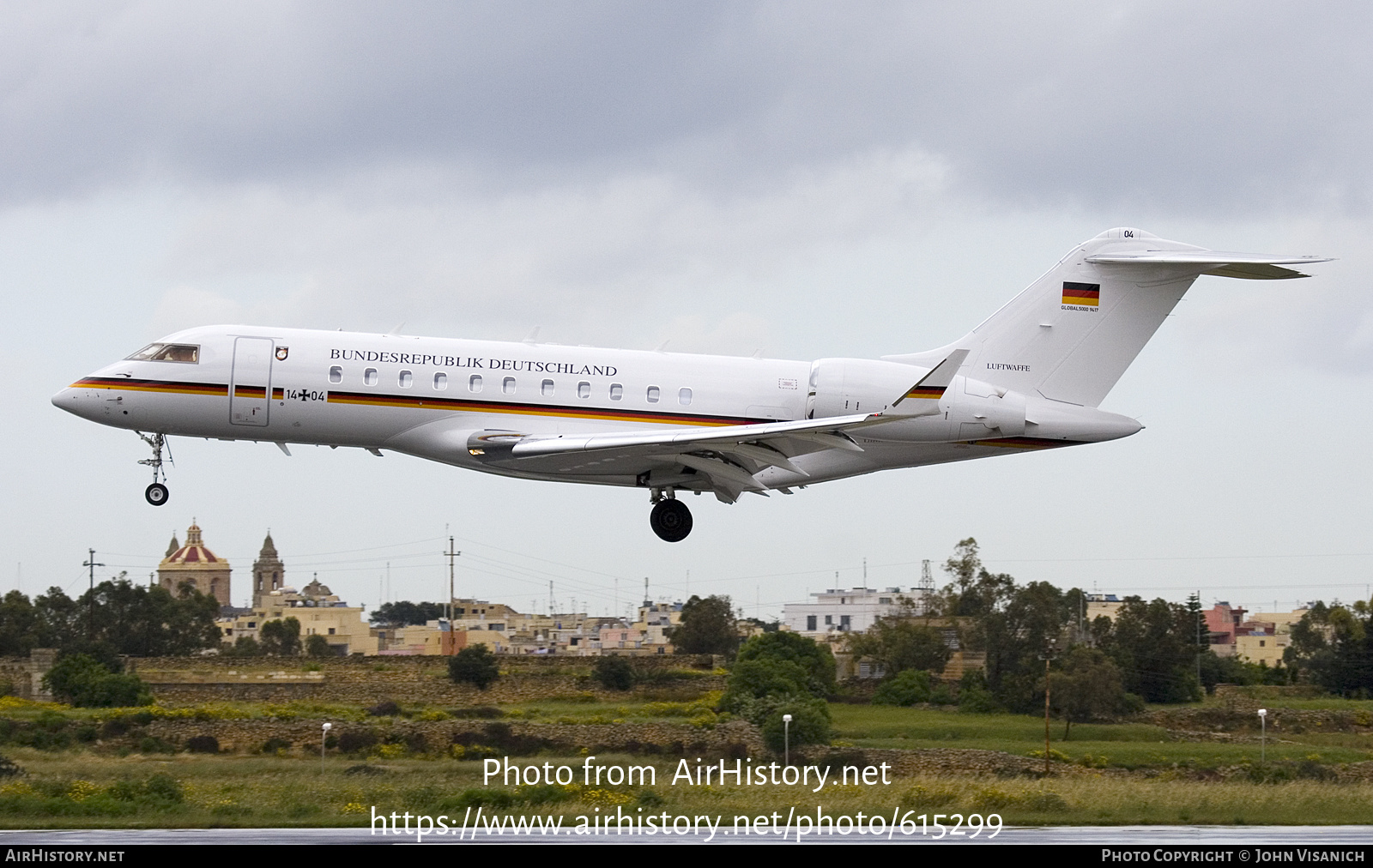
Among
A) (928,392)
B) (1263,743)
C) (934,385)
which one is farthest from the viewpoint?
(1263,743)

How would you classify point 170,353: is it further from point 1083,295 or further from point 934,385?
point 1083,295

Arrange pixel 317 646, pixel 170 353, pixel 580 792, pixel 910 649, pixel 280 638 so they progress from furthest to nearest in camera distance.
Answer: pixel 280 638
pixel 317 646
pixel 910 649
pixel 580 792
pixel 170 353

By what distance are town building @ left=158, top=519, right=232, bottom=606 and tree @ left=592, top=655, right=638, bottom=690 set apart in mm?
88711

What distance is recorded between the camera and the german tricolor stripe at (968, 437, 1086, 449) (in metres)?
24.1

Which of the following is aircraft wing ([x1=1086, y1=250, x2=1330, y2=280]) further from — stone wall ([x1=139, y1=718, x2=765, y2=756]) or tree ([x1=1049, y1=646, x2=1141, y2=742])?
tree ([x1=1049, y1=646, x2=1141, y2=742])

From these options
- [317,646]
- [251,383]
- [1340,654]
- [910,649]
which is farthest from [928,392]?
[317,646]

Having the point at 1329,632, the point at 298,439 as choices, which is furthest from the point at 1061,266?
the point at 1329,632

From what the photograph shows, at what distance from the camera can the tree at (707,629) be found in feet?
206

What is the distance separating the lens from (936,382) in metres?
21.3

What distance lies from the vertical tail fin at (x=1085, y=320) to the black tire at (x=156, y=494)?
11381 millimetres

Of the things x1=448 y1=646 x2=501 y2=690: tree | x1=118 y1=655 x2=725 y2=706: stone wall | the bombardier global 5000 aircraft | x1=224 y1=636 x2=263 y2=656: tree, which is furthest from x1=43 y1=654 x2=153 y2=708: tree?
the bombardier global 5000 aircraft

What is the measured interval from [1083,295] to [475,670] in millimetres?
30042

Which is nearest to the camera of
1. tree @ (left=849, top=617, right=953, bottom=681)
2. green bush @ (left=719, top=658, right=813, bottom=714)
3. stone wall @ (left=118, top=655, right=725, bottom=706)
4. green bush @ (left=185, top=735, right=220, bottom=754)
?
green bush @ (left=185, top=735, right=220, bottom=754)

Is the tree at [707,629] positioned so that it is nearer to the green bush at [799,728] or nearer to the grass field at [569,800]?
the green bush at [799,728]
